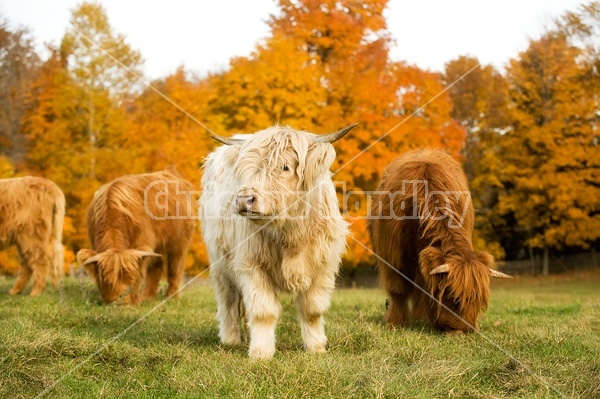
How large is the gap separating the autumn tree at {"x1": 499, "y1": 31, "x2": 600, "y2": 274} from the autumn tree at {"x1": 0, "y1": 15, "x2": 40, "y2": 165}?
1644 centimetres

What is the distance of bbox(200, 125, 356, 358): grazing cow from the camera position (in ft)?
15.6

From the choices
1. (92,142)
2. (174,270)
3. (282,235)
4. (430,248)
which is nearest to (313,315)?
(282,235)

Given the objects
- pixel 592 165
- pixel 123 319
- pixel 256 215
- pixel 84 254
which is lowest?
pixel 123 319

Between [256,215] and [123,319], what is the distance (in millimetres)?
2920

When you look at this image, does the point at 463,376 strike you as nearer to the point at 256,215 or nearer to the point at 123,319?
the point at 256,215

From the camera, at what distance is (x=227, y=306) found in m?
5.86

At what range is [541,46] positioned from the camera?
74.7 ft

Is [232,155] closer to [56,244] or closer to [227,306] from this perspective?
[227,306]

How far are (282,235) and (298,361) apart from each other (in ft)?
3.42

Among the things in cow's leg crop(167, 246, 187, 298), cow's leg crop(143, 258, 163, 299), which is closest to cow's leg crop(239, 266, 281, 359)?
cow's leg crop(143, 258, 163, 299)

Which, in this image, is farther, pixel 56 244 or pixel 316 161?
pixel 56 244

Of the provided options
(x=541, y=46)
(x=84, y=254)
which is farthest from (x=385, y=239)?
(x=541, y=46)

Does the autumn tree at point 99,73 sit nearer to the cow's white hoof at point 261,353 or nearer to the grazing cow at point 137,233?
the grazing cow at point 137,233

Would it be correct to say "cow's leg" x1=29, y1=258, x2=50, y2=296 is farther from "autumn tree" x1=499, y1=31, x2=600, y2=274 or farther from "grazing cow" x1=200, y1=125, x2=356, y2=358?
"autumn tree" x1=499, y1=31, x2=600, y2=274
